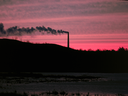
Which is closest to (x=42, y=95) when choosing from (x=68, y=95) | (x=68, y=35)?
(x=68, y=95)

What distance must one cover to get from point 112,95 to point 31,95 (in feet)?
35.7

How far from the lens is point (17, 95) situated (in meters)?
30.1

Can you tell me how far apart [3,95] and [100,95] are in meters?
12.5

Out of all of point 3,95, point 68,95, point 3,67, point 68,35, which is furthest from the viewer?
point 3,67

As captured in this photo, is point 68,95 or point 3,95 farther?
point 68,95

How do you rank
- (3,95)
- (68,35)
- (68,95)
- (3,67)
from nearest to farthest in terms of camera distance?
(3,95), (68,95), (68,35), (3,67)

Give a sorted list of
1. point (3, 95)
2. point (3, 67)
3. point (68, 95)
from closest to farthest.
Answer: point (3, 95) → point (68, 95) → point (3, 67)

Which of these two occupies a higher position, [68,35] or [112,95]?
[68,35]

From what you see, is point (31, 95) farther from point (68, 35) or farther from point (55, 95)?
point (68, 35)

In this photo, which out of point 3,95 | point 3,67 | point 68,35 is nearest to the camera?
point 3,95

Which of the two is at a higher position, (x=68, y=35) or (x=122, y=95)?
(x=68, y=35)

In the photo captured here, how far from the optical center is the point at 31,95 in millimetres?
31031

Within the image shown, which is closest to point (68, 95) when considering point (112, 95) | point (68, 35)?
point (112, 95)

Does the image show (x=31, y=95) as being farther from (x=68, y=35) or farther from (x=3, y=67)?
(x=3, y=67)
